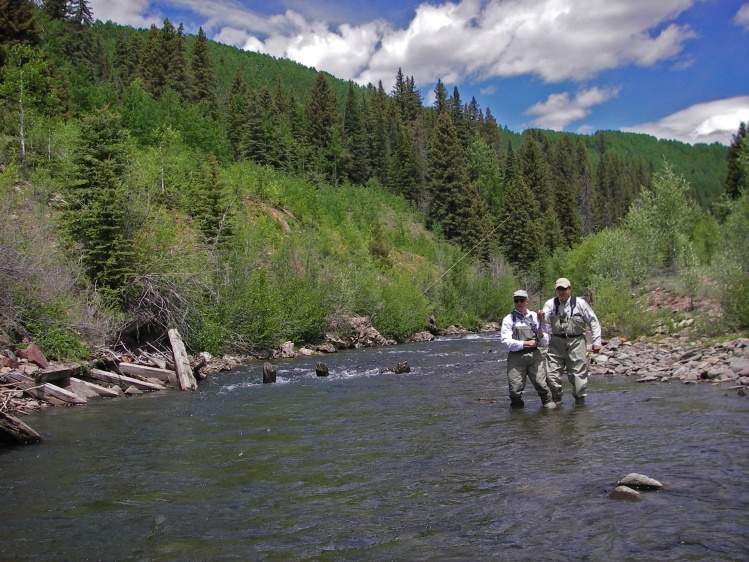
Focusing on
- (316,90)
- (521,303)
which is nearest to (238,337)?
(521,303)

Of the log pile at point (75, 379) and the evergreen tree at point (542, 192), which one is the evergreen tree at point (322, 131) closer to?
the evergreen tree at point (542, 192)

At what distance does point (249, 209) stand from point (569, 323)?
36.4m

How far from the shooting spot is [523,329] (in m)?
10.6

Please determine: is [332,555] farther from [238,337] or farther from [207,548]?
[238,337]

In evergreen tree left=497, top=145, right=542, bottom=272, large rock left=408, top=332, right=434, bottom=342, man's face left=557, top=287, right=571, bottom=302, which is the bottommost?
large rock left=408, top=332, right=434, bottom=342

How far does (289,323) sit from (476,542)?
22.5m

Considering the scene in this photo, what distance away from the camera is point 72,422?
11141 millimetres

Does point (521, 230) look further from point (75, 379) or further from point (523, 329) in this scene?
point (75, 379)

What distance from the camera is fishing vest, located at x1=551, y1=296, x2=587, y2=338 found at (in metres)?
10.5

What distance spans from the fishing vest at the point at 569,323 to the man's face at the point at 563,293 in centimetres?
16

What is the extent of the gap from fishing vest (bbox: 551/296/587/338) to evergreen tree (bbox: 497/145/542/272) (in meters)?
55.7

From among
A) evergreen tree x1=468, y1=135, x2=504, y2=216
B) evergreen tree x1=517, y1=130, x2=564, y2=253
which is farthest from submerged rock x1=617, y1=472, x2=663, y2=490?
evergreen tree x1=468, y1=135, x2=504, y2=216

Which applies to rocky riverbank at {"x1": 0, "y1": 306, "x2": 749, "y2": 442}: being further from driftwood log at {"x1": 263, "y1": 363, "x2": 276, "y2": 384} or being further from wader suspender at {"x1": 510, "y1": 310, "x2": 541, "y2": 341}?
wader suspender at {"x1": 510, "y1": 310, "x2": 541, "y2": 341}

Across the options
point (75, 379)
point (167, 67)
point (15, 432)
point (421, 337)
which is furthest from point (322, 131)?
point (15, 432)
